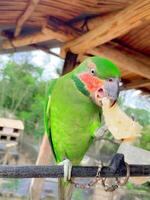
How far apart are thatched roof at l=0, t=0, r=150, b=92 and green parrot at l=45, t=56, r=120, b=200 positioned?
53cm

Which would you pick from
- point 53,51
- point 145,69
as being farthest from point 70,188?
point 53,51

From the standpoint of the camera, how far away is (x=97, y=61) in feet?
3.11

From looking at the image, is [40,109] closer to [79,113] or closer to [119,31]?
[119,31]

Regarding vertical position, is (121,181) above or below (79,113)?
below

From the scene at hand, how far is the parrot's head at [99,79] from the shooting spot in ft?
2.95

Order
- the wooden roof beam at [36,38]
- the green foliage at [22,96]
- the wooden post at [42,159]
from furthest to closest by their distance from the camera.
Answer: the green foliage at [22,96], the wooden post at [42,159], the wooden roof beam at [36,38]

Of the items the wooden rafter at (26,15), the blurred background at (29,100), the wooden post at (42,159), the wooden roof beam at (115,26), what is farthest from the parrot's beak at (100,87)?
the blurred background at (29,100)

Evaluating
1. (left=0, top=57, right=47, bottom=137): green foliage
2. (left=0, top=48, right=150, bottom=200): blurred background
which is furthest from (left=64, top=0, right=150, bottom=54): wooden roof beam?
(left=0, top=57, right=47, bottom=137): green foliage

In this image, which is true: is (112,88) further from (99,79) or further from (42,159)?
(42,159)

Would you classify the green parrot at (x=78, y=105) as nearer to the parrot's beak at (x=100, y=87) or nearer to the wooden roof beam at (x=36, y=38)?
the parrot's beak at (x=100, y=87)

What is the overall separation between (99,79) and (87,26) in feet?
3.01

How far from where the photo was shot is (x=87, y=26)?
1.81 m

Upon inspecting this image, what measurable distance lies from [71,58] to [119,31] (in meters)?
0.43

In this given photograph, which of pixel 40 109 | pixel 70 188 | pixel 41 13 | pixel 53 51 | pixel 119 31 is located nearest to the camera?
pixel 70 188
